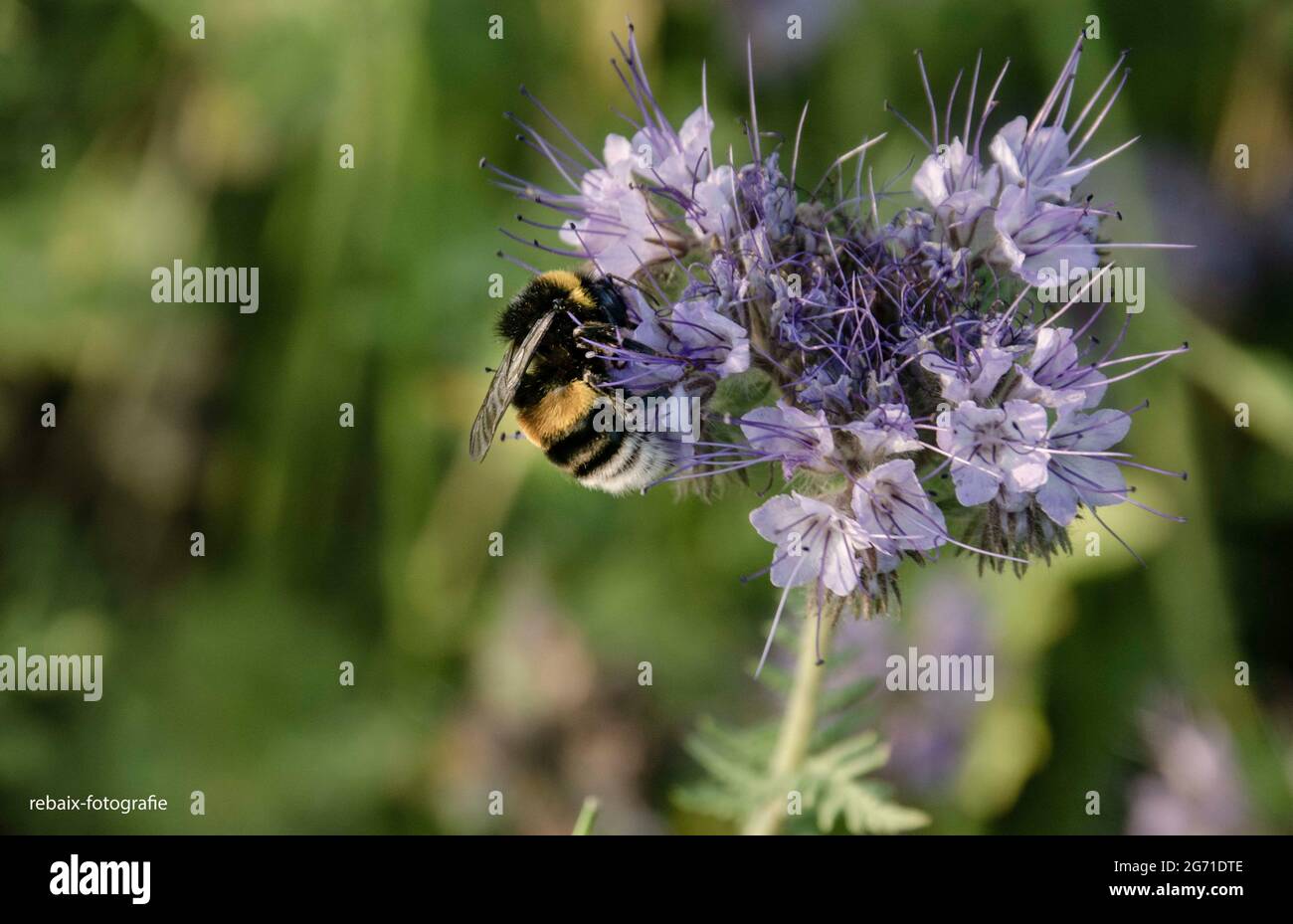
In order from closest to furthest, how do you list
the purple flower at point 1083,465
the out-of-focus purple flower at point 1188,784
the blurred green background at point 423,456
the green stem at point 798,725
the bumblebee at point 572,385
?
the purple flower at point 1083,465, the bumblebee at point 572,385, the green stem at point 798,725, the out-of-focus purple flower at point 1188,784, the blurred green background at point 423,456

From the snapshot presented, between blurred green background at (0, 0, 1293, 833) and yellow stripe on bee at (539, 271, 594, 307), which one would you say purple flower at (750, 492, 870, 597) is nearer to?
yellow stripe on bee at (539, 271, 594, 307)

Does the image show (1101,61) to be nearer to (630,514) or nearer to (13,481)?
(630,514)

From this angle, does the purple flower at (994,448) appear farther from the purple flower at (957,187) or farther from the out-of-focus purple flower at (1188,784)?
the out-of-focus purple flower at (1188,784)

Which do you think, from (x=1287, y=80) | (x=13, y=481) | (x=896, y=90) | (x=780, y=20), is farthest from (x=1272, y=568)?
(x=13, y=481)

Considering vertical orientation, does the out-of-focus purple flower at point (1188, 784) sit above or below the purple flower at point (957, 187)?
below

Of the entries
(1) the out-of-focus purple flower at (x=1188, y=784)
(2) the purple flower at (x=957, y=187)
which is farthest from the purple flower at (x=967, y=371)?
(1) the out-of-focus purple flower at (x=1188, y=784)

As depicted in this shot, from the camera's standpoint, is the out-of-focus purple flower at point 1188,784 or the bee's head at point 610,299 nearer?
the bee's head at point 610,299

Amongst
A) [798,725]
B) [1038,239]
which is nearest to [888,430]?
[1038,239]

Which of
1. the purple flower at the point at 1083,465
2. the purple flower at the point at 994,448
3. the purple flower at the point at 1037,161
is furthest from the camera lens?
the purple flower at the point at 1037,161

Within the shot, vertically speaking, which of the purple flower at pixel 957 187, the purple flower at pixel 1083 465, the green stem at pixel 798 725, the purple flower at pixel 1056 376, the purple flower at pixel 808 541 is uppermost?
the purple flower at pixel 957 187
